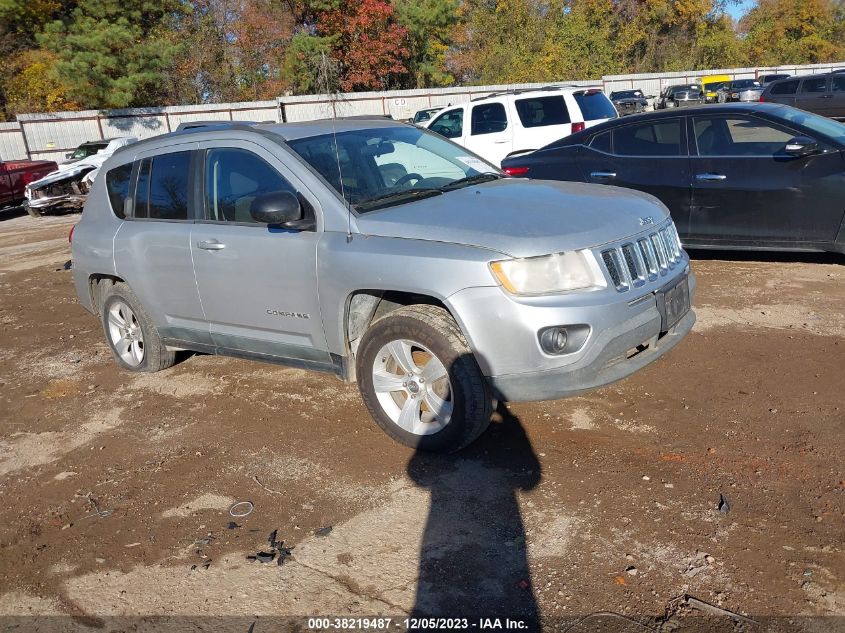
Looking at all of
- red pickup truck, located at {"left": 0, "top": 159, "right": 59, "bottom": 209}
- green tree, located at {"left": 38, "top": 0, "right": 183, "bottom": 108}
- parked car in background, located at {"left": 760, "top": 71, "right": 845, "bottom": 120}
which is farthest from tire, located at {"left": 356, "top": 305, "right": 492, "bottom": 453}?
green tree, located at {"left": 38, "top": 0, "right": 183, "bottom": 108}

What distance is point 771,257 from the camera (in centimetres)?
791

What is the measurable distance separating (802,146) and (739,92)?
27.2 metres

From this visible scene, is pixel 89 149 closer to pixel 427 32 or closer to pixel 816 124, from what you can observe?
pixel 816 124

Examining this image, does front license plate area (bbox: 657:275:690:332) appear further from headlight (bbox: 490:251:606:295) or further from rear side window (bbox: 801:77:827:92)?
rear side window (bbox: 801:77:827:92)

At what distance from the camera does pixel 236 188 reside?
4816 millimetres

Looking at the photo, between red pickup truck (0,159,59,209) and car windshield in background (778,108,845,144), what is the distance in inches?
700

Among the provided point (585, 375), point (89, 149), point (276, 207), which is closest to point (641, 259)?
point (585, 375)

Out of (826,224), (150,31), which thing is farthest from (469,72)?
(826,224)

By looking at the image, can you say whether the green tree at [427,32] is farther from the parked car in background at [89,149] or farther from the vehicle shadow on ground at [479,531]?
the vehicle shadow on ground at [479,531]

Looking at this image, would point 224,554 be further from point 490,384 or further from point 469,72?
point 469,72

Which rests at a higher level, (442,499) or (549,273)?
(549,273)

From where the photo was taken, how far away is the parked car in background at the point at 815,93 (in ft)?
75.8

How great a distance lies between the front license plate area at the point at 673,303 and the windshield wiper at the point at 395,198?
4.82ft

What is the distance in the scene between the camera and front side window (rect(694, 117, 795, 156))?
7.08 metres
